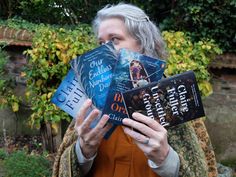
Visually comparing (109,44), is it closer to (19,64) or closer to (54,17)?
(19,64)

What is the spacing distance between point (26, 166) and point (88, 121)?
2.50 metres

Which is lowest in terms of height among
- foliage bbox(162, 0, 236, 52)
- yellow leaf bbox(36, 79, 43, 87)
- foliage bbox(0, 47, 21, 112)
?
foliage bbox(0, 47, 21, 112)

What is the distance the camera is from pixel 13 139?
16.8 feet

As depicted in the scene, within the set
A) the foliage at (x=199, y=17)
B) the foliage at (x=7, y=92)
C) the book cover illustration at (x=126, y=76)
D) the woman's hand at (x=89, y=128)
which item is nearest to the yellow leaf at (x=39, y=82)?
the foliage at (x=7, y=92)

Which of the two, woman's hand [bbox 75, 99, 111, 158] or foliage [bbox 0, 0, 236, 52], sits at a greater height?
woman's hand [bbox 75, 99, 111, 158]

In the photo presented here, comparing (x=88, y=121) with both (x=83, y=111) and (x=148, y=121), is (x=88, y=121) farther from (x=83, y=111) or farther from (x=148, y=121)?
(x=148, y=121)

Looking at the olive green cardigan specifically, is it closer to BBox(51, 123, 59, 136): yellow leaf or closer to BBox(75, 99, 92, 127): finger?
BBox(75, 99, 92, 127): finger

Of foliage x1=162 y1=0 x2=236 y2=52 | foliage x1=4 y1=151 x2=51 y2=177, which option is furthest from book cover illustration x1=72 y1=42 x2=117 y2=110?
foliage x1=162 y1=0 x2=236 y2=52

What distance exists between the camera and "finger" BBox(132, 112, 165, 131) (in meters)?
1.34

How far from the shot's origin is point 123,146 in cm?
167

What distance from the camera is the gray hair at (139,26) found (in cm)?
173

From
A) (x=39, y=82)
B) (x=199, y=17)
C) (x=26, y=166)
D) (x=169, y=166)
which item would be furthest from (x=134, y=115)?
(x=199, y=17)

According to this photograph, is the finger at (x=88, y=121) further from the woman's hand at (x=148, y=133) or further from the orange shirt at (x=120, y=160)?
the orange shirt at (x=120, y=160)

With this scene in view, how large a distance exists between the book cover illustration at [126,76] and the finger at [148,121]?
6 cm
